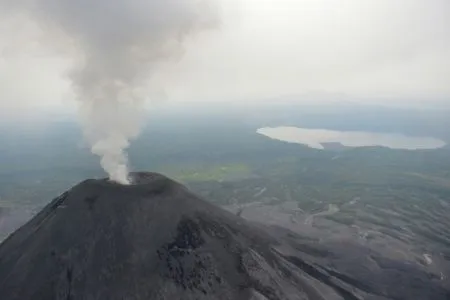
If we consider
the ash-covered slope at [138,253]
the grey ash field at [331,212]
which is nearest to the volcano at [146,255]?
the ash-covered slope at [138,253]

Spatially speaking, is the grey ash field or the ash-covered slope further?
the grey ash field

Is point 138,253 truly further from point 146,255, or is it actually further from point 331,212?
point 331,212

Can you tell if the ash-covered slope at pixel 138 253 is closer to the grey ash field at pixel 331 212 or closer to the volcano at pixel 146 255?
the volcano at pixel 146 255

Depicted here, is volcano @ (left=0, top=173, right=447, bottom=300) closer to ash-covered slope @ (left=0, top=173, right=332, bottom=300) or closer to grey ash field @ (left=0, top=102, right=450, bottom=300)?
ash-covered slope @ (left=0, top=173, right=332, bottom=300)

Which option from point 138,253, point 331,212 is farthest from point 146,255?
point 331,212

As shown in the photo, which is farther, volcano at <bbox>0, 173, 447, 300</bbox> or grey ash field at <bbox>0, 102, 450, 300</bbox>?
grey ash field at <bbox>0, 102, 450, 300</bbox>

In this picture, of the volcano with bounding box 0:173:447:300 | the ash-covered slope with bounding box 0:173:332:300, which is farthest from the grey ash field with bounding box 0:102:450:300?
the ash-covered slope with bounding box 0:173:332:300

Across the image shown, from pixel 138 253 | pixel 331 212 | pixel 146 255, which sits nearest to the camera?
pixel 146 255

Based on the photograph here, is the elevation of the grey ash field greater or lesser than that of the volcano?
lesser

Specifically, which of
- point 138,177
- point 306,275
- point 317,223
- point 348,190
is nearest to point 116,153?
point 138,177
